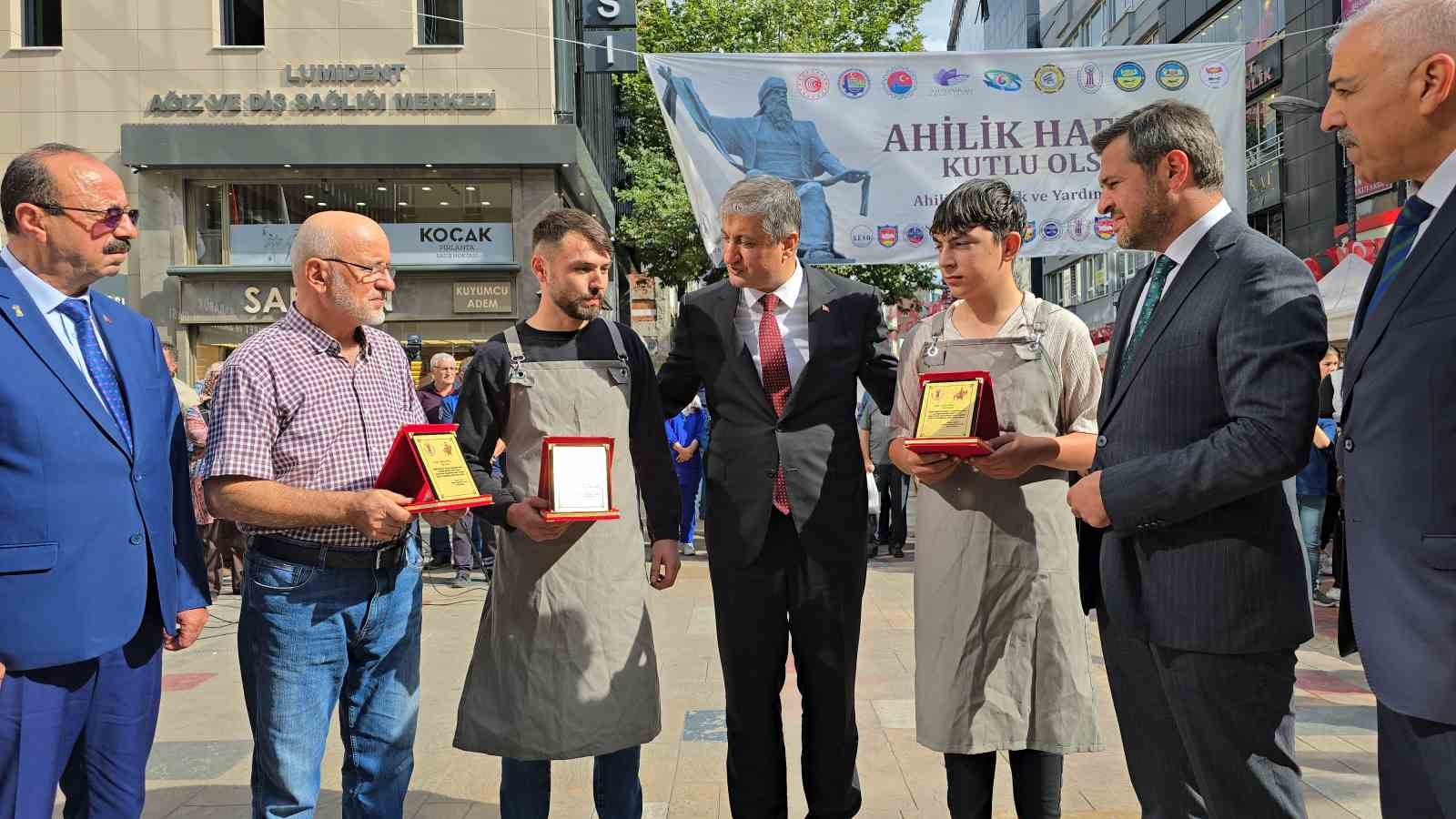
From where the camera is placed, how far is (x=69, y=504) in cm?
256

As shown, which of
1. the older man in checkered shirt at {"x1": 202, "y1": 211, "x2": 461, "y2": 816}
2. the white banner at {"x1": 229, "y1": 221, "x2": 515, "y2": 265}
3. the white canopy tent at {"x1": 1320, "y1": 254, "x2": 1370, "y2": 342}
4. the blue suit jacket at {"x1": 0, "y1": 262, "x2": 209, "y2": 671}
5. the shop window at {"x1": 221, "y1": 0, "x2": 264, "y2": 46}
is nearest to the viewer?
the blue suit jacket at {"x1": 0, "y1": 262, "x2": 209, "y2": 671}

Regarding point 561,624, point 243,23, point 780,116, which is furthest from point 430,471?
point 243,23

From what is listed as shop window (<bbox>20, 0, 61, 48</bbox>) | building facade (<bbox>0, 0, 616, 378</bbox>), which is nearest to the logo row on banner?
building facade (<bbox>0, 0, 616, 378</bbox>)

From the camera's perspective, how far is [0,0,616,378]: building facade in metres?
→ 20.2

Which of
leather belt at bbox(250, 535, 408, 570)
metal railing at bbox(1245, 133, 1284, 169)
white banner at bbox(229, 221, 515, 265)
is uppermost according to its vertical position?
metal railing at bbox(1245, 133, 1284, 169)

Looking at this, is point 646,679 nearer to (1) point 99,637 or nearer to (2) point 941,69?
(1) point 99,637

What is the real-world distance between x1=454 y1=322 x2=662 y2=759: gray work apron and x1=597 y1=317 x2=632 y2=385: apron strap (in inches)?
0.5

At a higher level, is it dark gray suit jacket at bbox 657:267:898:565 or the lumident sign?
the lumident sign

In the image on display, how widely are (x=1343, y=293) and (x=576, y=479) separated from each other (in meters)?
10.4

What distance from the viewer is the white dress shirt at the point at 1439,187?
186 centimetres

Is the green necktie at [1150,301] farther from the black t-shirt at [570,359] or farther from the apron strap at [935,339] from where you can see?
the black t-shirt at [570,359]

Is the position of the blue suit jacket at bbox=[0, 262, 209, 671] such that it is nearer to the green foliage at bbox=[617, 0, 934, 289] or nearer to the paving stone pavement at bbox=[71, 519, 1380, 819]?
the paving stone pavement at bbox=[71, 519, 1380, 819]

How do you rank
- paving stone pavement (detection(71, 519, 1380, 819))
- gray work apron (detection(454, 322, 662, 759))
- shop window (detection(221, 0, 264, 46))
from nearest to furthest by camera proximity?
gray work apron (detection(454, 322, 662, 759)) → paving stone pavement (detection(71, 519, 1380, 819)) → shop window (detection(221, 0, 264, 46))

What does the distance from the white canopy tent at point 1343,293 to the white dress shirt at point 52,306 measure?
10.4 m
